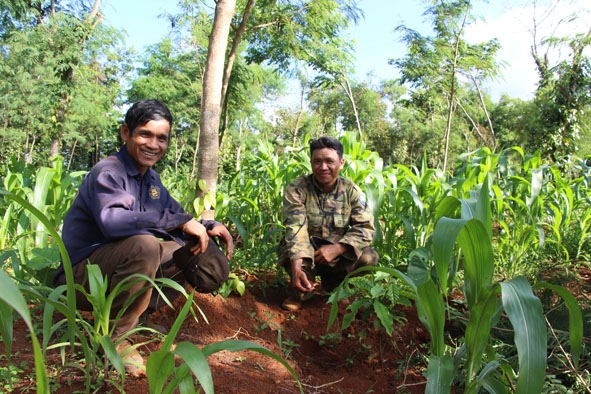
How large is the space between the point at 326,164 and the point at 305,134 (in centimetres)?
729

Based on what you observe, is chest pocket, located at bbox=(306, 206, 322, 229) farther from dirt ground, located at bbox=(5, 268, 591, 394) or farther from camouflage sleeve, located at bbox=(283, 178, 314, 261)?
dirt ground, located at bbox=(5, 268, 591, 394)

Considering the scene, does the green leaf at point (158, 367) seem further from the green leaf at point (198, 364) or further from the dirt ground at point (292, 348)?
the dirt ground at point (292, 348)

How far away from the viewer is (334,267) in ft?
7.94

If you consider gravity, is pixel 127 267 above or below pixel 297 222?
below

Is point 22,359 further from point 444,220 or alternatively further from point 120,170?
point 444,220

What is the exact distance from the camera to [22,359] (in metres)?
1.53

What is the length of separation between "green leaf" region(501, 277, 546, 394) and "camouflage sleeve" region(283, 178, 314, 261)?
1.36 metres

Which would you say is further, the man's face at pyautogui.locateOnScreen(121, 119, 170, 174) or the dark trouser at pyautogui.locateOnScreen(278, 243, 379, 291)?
the dark trouser at pyautogui.locateOnScreen(278, 243, 379, 291)

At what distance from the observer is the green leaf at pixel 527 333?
0.87 metres

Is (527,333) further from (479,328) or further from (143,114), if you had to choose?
(143,114)

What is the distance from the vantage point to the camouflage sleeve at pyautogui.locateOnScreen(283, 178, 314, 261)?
225cm

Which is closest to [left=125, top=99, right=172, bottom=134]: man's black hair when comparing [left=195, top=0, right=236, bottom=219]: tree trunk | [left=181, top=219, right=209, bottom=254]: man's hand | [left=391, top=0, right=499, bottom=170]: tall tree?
[left=181, top=219, right=209, bottom=254]: man's hand

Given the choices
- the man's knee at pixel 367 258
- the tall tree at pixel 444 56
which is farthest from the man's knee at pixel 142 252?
the tall tree at pixel 444 56

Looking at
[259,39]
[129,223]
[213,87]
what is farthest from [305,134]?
[129,223]
